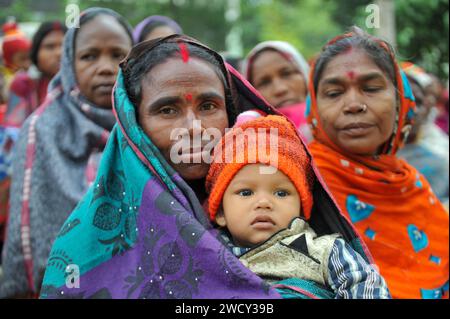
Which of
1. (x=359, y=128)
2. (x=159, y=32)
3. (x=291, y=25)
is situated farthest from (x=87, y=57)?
(x=291, y=25)

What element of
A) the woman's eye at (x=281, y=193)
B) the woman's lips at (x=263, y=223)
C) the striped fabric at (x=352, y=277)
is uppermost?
the woman's eye at (x=281, y=193)

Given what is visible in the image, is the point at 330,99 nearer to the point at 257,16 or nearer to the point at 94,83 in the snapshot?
the point at 94,83

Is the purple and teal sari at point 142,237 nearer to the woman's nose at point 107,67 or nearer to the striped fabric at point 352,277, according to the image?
the striped fabric at point 352,277

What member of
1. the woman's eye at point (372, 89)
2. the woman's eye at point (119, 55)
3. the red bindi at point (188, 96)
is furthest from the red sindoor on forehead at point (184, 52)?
the woman's eye at point (119, 55)

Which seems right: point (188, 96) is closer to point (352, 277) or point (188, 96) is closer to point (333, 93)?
point (352, 277)

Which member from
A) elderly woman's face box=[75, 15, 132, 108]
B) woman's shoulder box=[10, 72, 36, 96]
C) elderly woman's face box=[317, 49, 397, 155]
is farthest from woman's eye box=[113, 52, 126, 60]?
woman's shoulder box=[10, 72, 36, 96]

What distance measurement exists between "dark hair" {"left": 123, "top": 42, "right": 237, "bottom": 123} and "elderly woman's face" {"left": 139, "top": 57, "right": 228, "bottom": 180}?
0.03m

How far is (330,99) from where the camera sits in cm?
312

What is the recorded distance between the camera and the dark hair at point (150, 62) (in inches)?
96.0

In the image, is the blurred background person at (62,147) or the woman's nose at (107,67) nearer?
the blurred background person at (62,147)

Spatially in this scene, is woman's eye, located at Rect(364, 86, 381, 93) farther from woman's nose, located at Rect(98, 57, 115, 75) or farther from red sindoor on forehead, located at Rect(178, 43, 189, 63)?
woman's nose, located at Rect(98, 57, 115, 75)

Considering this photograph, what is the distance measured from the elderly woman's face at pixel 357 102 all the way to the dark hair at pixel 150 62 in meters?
0.80

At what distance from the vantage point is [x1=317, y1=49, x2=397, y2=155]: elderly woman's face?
301 cm
